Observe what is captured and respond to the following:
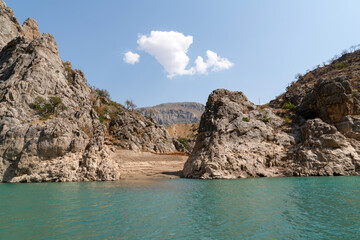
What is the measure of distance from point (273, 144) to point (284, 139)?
234 cm

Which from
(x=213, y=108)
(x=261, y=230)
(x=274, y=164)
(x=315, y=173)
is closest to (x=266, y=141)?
(x=274, y=164)

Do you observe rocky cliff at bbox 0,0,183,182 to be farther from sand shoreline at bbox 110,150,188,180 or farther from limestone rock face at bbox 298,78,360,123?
limestone rock face at bbox 298,78,360,123

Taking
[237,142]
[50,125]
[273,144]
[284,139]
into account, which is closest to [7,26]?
[50,125]

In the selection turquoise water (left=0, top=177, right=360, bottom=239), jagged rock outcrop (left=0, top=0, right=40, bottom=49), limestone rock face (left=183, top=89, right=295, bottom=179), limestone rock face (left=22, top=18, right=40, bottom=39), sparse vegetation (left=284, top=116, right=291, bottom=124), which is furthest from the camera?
limestone rock face (left=22, top=18, right=40, bottom=39)

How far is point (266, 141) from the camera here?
133ft

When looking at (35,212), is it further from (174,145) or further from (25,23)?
(25,23)

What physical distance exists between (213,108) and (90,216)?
37.2 meters

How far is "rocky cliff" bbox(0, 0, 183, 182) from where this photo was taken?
37688mm

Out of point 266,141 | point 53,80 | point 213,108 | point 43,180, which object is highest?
point 53,80

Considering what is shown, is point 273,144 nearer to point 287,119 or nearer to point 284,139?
point 284,139

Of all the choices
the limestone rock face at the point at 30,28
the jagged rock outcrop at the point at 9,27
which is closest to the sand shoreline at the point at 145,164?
the jagged rock outcrop at the point at 9,27

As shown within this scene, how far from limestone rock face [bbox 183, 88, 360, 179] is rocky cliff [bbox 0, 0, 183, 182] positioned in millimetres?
17931

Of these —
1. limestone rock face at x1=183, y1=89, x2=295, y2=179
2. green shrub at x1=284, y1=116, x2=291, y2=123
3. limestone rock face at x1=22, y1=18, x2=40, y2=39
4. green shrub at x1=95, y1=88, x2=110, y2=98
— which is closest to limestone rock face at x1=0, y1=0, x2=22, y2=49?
limestone rock face at x1=22, y1=18, x2=40, y2=39

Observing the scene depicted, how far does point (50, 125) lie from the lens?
134 feet
